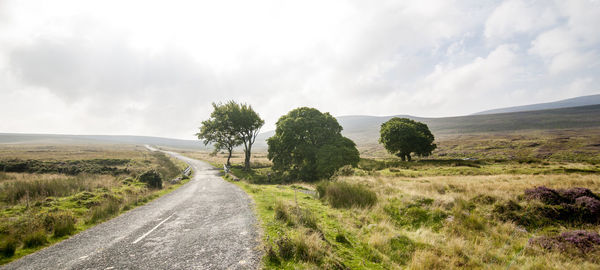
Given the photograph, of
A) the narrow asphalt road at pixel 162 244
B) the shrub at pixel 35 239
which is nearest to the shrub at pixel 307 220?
the narrow asphalt road at pixel 162 244

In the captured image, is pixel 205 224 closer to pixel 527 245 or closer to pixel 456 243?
pixel 456 243

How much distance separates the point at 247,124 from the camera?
141ft

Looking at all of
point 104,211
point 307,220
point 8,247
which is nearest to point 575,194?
point 307,220

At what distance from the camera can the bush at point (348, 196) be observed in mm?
14312

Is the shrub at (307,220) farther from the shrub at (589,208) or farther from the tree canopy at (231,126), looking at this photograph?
the tree canopy at (231,126)

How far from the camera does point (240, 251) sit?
23.9 feet

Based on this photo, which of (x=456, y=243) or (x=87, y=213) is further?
(x=87, y=213)

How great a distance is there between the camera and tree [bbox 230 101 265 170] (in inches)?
1663

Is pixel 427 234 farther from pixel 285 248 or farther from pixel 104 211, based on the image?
pixel 104 211

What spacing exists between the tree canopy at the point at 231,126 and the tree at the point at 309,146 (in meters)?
9.46

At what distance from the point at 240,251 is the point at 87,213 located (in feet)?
37.1

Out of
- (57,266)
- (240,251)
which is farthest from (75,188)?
(240,251)

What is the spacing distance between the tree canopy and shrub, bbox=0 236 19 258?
3408cm

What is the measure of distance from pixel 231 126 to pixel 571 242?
43074 mm
